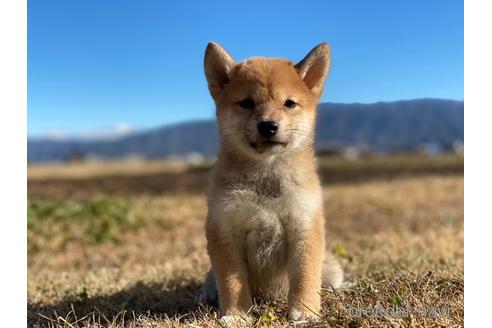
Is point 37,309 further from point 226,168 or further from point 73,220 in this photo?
point 73,220

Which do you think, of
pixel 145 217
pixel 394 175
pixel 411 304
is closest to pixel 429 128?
pixel 411 304

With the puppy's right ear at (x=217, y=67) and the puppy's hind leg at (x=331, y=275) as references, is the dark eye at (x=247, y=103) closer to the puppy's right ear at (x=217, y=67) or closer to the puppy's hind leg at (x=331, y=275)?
the puppy's right ear at (x=217, y=67)

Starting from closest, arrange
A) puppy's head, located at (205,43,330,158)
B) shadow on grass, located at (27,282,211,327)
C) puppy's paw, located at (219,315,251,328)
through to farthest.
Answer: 1. puppy's paw, located at (219,315,251,328)
2. puppy's head, located at (205,43,330,158)
3. shadow on grass, located at (27,282,211,327)

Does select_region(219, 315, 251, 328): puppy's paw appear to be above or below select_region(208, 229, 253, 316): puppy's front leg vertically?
below

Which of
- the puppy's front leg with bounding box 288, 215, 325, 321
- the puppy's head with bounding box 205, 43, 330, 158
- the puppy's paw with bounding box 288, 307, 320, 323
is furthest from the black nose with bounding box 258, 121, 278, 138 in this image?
the puppy's paw with bounding box 288, 307, 320, 323

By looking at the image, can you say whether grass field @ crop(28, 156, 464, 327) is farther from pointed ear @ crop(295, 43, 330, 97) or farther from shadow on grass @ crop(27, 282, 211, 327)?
pointed ear @ crop(295, 43, 330, 97)

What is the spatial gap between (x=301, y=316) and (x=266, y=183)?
83 centimetres

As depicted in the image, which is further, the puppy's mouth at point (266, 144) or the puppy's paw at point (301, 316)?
the puppy's mouth at point (266, 144)

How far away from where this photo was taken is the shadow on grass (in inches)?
151

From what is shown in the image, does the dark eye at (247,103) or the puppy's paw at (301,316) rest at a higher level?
the dark eye at (247,103)

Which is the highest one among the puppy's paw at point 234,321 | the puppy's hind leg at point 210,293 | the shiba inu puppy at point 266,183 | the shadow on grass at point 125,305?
the shiba inu puppy at point 266,183

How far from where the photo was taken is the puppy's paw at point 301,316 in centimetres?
315

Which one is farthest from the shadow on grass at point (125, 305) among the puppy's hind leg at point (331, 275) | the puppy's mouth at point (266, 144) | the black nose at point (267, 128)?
the black nose at point (267, 128)

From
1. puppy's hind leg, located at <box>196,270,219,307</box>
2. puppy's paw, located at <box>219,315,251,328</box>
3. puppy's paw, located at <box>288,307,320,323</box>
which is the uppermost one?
puppy's paw, located at <box>288,307,320,323</box>
